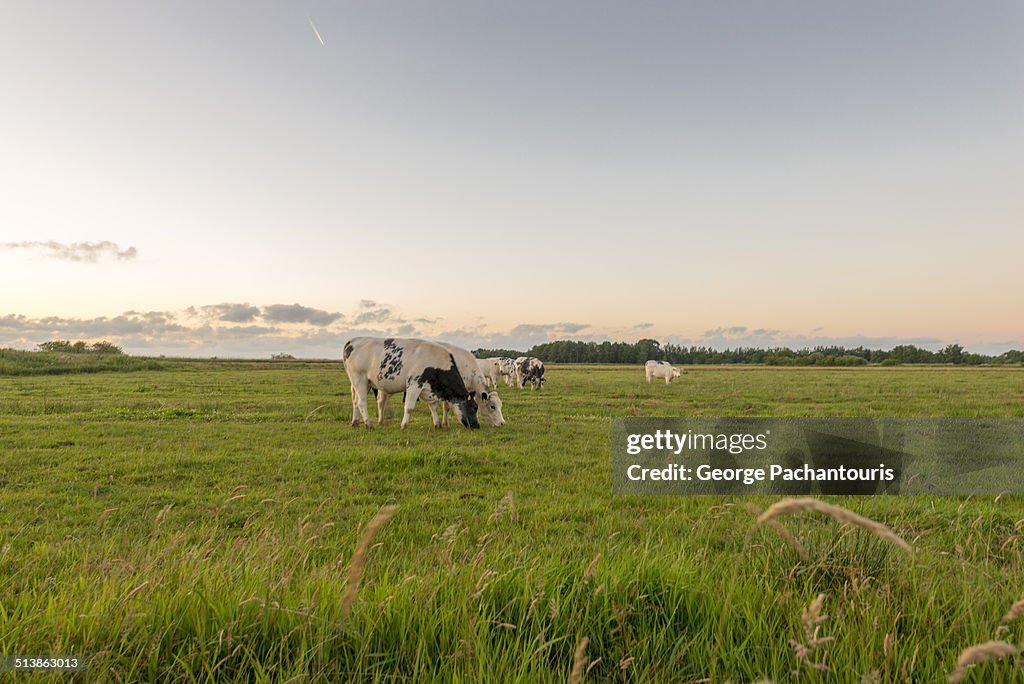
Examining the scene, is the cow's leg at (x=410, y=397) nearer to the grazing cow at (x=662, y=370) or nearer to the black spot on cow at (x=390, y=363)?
the black spot on cow at (x=390, y=363)

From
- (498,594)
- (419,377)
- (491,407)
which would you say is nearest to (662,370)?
(491,407)

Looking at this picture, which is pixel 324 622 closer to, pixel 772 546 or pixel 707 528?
pixel 772 546

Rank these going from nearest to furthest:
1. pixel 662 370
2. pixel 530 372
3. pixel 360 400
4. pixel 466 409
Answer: pixel 466 409
pixel 360 400
pixel 530 372
pixel 662 370

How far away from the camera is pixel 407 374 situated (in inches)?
572

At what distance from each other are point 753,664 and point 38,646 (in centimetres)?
283

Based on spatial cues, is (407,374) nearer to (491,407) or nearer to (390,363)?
(390,363)

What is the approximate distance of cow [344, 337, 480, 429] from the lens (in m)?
14.4

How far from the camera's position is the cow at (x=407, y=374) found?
14391mm

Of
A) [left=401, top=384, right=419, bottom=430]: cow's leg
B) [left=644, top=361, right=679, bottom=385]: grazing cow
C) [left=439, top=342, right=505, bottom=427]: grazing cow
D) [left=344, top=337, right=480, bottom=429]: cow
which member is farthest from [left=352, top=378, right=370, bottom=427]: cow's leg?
[left=644, top=361, right=679, bottom=385]: grazing cow

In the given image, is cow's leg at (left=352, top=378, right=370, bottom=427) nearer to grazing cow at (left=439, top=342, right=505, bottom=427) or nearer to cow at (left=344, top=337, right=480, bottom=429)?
cow at (left=344, top=337, right=480, bottom=429)

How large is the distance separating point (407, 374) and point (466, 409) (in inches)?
79.7

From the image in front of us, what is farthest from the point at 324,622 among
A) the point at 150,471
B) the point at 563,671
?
the point at 150,471

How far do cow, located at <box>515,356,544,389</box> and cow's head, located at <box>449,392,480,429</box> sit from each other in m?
18.4

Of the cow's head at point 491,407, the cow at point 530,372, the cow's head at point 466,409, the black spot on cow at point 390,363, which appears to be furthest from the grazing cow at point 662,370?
the black spot on cow at point 390,363
